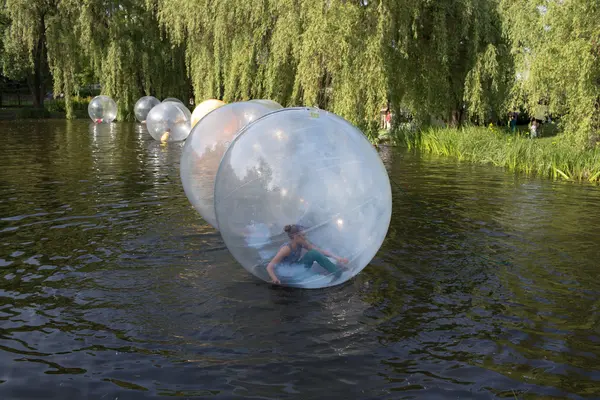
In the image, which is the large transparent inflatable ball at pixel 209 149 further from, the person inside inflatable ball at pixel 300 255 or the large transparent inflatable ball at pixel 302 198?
the person inside inflatable ball at pixel 300 255

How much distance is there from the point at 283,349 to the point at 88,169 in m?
12.3

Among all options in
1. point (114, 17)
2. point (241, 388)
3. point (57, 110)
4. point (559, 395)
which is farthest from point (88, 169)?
point (57, 110)

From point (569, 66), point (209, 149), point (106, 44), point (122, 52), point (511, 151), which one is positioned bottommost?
point (511, 151)

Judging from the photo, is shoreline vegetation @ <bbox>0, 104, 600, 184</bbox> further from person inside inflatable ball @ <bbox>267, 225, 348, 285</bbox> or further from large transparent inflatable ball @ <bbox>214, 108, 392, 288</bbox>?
person inside inflatable ball @ <bbox>267, 225, 348, 285</bbox>

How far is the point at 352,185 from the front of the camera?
19.5 ft

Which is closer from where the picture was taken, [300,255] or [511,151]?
[300,255]

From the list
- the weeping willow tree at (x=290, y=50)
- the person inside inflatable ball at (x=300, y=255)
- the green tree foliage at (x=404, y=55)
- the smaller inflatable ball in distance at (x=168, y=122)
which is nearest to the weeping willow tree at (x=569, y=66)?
the green tree foliage at (x=404, y=55)

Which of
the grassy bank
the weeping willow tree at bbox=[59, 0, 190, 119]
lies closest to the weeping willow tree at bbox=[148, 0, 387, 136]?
the grassy bank

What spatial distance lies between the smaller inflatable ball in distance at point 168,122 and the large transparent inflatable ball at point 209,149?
15805mm

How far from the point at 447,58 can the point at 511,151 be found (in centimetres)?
497

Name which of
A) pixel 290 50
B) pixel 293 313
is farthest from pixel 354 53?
pixel 293 313

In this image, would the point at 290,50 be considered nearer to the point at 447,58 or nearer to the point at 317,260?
the point at 447,58

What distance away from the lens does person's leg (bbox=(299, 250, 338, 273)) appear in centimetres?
602

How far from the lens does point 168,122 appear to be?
2436cm
